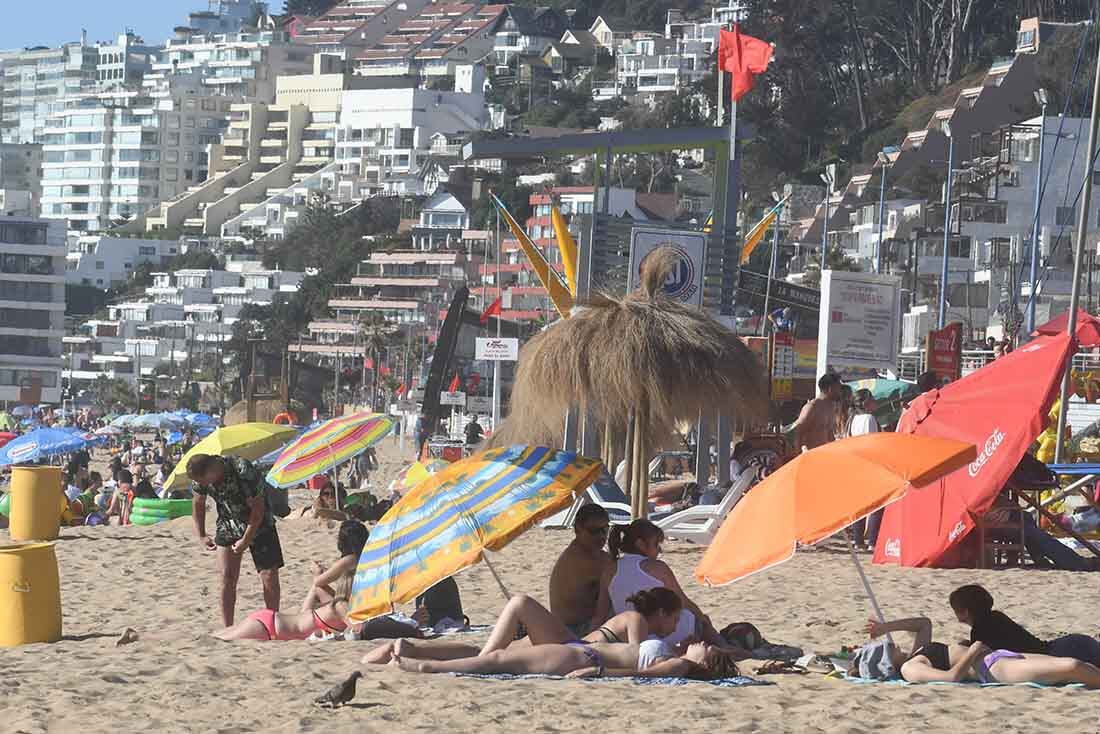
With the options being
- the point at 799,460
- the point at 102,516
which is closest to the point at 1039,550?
the point at 799,460

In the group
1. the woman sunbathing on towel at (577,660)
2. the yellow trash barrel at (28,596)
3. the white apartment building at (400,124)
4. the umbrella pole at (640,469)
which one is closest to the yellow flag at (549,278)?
the umbrella pole at (640,469)

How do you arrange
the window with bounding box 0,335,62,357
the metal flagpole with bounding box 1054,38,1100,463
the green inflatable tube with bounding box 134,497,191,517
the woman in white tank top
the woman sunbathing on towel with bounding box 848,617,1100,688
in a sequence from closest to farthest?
the woman sunbathing on towel with bounding box 848,617,1100,688 < the woman in white tank top < the metal flagpole with bounding box 1054,38,1100,463 < the green inflatable tube with bounding box 134,497,191,517 < the window with bounding box 0,335,62,357

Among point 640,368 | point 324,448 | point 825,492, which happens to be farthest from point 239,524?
point 324,448

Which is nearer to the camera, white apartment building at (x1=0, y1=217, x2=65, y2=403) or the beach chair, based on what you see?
the beach chair

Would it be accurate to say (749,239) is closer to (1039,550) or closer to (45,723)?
(1039,550)

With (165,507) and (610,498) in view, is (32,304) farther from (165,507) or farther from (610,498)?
(610,498)

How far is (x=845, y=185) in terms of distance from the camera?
283 feet

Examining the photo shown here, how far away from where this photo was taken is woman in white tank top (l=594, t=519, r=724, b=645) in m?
8.62

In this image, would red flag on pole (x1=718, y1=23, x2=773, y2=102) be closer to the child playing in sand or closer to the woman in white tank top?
the child playing in sand

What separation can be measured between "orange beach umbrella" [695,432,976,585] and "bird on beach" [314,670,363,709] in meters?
1.69

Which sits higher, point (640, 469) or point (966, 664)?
point (640, 469)

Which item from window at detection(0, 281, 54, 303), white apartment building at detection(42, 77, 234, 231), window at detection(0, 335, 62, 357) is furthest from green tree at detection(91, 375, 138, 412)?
white apartment building at detection(42, 77, 234, 231)

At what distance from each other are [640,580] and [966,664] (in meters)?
1.47

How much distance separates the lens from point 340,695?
24.6 feet
